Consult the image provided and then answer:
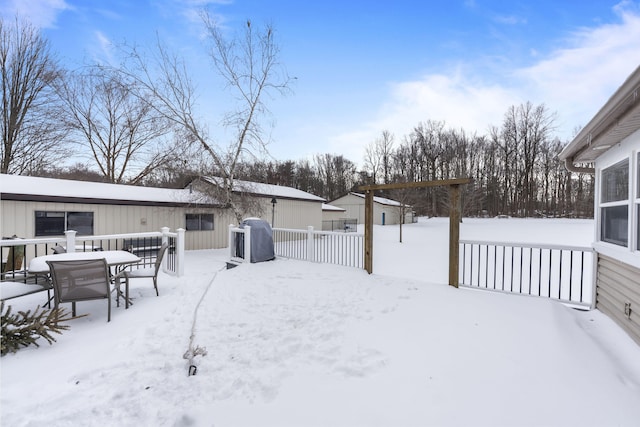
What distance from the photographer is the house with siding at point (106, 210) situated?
839 centimetres

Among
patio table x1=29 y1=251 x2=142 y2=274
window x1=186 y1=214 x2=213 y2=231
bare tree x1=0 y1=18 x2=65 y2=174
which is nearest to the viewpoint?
patio table x1=29 y1=251 x2=142 y2=274

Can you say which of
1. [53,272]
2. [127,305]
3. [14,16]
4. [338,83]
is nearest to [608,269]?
[127,305]

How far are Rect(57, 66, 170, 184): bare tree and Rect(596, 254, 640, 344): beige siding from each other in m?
17.6

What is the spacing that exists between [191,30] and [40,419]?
39.2 ft

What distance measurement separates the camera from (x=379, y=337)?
3.18m

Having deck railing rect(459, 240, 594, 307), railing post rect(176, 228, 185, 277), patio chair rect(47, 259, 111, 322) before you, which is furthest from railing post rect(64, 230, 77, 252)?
deck railing rect(459, 240, 594, 307)

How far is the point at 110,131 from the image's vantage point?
62.7 ft

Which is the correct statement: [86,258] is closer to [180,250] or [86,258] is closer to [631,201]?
[180,250]

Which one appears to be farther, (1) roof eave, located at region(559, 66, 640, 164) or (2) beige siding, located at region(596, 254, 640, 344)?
(2) beige siding, located at region(596, 254, 640, 344)

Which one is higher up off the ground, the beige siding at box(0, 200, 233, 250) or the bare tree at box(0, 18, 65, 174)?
the bare tree at box(0, 18, 65, 174)

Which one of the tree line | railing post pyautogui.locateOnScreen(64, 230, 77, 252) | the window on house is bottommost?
railing post pyautogui.locateOnScreen(64, 230, 77, 252)

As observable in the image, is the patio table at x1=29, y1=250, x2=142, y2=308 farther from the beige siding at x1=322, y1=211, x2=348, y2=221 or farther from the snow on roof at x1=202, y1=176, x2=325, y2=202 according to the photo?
the beige siding at x1=322, y1=211, x2=348, y2=221

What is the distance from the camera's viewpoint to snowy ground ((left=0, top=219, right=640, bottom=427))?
204cm

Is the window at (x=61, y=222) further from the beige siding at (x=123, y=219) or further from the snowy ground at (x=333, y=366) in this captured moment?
the snowy ground at (x=333, y=366)
